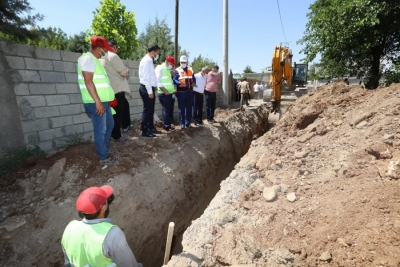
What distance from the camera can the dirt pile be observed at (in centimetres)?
193

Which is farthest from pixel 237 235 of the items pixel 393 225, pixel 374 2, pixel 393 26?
pixel 393 26

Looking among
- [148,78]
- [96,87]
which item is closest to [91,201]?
[96,87]

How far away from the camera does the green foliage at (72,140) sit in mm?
4679

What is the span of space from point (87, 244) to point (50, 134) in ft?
11.6

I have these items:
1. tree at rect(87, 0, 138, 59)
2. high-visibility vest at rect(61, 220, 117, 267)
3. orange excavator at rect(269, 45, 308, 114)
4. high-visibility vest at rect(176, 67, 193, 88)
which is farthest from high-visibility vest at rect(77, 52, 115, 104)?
tree at rect(87, 0, 138, 59)

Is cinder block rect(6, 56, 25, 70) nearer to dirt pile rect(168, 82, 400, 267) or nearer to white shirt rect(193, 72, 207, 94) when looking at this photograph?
white shirt rect(193, 72, 207, 94)

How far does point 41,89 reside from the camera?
4.31 m

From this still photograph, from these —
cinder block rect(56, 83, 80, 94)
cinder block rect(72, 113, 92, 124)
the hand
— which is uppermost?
cinder block rect(56, 83, 80, 94)

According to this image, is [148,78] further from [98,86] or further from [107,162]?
[107,162]

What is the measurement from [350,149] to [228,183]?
1.59 meters

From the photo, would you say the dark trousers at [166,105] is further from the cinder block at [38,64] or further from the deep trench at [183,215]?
the cinder block at [38,64]

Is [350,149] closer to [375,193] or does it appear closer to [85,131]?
[375,193]

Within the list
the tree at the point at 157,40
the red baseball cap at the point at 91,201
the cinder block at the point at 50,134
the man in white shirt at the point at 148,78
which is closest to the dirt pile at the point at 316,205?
the red baseball cap at the point at 91,201

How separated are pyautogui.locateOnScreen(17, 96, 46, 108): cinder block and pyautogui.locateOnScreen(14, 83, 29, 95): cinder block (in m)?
0.08
